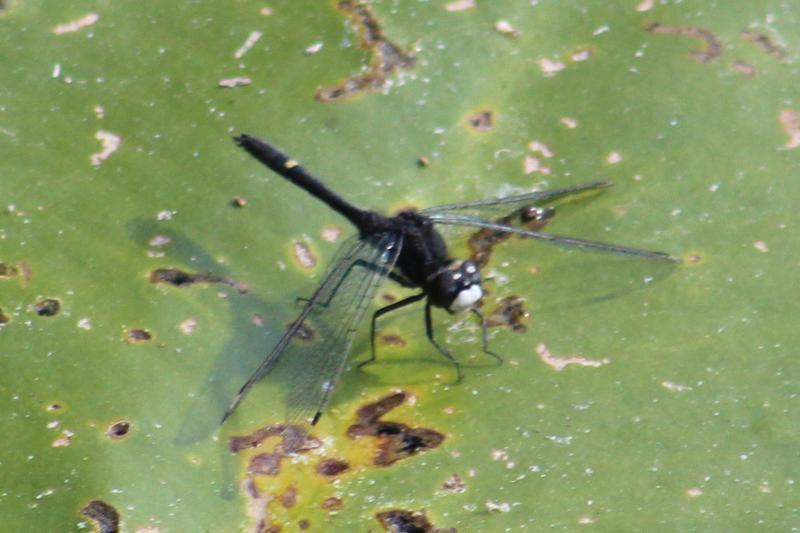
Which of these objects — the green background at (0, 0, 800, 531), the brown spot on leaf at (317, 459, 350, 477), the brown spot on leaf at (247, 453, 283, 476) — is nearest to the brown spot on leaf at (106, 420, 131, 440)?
the green background at (0, 0, 800, 531)

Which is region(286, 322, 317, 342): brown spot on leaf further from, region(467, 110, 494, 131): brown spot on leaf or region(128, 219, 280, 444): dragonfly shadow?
region(467, 110, 494, 131): brown spot on leaf

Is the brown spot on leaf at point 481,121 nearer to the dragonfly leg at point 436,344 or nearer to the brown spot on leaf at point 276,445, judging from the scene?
the dragonfly leg at point 436,344

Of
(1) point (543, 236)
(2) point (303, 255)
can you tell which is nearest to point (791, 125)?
(1) point (543, 236)

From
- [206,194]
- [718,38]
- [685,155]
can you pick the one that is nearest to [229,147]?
[206,194]

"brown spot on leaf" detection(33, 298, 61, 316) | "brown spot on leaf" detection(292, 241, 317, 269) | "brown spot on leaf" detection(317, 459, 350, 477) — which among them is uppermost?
"brown spot on leaf" detection(33, 298, 61, 316)

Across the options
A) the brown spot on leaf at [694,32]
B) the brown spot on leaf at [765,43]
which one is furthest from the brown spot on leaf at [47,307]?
the brown spot on leaf at [765,43]

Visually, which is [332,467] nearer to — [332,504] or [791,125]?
[332,504]

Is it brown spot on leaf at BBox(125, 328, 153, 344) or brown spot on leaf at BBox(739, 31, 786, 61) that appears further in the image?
brown spot on leaf at BBox(739, 31, 786, 61)
